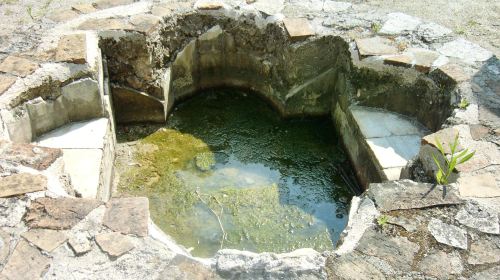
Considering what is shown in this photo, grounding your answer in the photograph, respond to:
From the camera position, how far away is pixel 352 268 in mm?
2305

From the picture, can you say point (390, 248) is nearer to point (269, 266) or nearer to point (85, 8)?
point (269, 266)

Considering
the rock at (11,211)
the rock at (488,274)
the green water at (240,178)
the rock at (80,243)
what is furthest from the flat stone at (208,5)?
the rock at (488,274)

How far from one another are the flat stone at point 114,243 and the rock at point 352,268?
3.20 feet

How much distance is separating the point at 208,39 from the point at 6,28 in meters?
1.75

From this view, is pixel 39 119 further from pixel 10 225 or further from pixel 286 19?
pixel 286 19

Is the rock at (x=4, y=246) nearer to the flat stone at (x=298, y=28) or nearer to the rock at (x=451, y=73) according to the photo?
the flat stone at (x=298, y=28)

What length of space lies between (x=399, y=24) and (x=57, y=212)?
336cm

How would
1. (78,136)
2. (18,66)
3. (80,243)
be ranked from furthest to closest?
(78,136) < (18,66) < (80,243)

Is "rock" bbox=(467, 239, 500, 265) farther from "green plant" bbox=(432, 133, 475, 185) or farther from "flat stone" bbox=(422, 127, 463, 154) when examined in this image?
"flat stone" bbox=(422, 127, 463, 154)

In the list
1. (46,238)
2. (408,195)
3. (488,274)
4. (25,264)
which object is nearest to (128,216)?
(46,238)

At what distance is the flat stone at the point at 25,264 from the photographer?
2199 millimetres

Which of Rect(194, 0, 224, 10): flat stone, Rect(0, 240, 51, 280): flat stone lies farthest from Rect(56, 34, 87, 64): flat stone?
Rect(0, 240, 51, 280): flat stone

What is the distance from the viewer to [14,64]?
11.7 feet

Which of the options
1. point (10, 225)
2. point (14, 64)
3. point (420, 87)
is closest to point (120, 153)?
point (14, 64)
